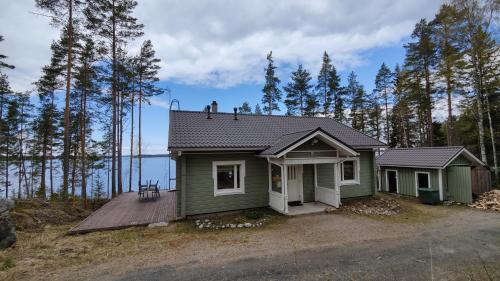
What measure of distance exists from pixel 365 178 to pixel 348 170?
1036mm

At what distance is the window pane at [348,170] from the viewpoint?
10670mm

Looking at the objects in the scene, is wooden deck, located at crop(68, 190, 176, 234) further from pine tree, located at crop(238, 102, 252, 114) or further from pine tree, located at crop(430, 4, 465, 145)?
pine tree, located at crop(238, 102, 252, 114)

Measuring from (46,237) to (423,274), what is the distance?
9.73 metres

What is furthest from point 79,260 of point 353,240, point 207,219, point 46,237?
point 353,240

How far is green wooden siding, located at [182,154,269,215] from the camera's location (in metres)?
8.02

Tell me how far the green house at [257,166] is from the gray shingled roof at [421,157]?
2740 millimetres

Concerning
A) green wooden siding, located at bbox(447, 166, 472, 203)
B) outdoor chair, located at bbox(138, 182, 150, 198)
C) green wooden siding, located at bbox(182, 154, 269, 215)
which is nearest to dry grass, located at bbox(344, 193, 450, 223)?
green wooden siding, located at bbox(447, 166, 472, 203)

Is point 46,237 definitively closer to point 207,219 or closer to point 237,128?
point 207,219

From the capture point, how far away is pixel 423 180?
11.4 m

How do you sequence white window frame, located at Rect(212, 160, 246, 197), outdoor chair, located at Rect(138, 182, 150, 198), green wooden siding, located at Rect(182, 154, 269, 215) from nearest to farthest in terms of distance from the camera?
green wooden siding, located at Rect(182, 154, 269, 215) < white window frame, located at Rect(212, 160, 246, 197) < outdoor chair, located at Rect(138, 182, 150, 198)

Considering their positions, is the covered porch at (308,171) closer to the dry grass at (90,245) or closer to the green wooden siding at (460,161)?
the dry grass at (90,245)

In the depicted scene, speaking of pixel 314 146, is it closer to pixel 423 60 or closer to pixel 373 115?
pixel 423 60

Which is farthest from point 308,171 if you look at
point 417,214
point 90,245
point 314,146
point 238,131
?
point 90,245

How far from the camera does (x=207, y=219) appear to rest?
25.6 ft
